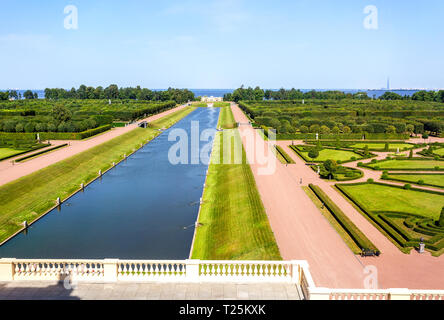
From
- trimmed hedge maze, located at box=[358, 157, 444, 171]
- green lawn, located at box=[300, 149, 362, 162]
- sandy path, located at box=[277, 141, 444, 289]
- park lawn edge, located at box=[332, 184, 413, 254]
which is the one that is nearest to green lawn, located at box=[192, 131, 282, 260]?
sandy path, located at box=[277, 141, 444, 289]

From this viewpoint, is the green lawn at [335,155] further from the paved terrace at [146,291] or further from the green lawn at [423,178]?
the paved terrace at [146,291]

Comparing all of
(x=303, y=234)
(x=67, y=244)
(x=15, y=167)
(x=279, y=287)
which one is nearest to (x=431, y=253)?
(x=303, y=234)

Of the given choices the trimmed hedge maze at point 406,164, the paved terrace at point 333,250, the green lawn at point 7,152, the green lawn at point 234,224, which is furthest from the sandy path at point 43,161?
the trimmed hedge maze at point 406,164

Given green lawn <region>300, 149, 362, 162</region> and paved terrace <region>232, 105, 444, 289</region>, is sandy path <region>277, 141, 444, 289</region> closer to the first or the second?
paved terrace <region>232, 105, 444, 289</region>

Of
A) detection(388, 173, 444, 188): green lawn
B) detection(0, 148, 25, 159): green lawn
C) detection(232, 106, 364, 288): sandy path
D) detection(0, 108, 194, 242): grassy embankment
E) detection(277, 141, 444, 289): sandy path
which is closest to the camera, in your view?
detection(277, 141, 444, 289): sandy path
